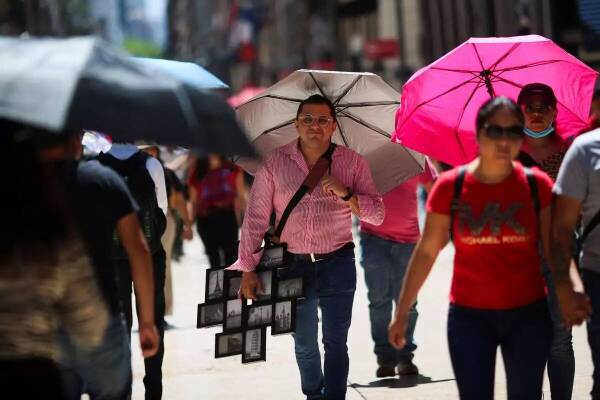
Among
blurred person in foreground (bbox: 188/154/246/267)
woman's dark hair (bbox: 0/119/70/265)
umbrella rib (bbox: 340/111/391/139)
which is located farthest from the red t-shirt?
blurred person in foreground (bbox: 188/154/246/267)

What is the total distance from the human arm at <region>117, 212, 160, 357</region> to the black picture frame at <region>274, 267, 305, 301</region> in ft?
6.30

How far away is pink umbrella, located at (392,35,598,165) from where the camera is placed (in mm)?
7902

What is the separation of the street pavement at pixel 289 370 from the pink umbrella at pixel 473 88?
156 centimetres

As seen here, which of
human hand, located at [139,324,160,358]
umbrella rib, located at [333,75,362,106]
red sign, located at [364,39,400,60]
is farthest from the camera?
red sign, located at [364,39,400,60]

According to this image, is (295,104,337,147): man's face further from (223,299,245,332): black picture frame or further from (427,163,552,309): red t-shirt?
(427,163,552,309): red t-shirt

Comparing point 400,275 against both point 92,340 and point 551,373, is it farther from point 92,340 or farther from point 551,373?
point 92,340

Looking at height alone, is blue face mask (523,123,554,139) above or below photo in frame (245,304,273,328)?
above

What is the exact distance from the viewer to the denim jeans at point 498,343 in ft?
17.7

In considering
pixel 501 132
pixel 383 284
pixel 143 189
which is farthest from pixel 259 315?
pixel 501 132

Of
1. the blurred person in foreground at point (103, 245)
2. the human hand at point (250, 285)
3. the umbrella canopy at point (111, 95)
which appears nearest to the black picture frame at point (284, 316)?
the human hand at point (250, 285)

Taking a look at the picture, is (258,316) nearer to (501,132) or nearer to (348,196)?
(348,196)

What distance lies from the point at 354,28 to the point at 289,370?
125 ft

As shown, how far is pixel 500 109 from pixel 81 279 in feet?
5.90

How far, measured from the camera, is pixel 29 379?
4.46 m
